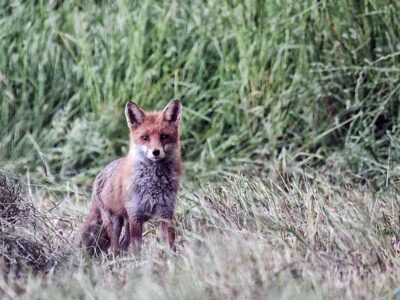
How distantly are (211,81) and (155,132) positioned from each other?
2581 millimetres

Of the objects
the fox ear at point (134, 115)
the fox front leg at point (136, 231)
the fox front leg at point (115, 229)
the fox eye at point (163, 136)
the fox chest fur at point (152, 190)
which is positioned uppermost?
the fox ear at point (134, 115)

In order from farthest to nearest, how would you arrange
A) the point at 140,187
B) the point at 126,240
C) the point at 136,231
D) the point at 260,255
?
the point at 126,240 → the point at 140,187 → the point at 136,231 → the point at 260,255

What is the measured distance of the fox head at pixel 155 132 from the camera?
20.7 feet

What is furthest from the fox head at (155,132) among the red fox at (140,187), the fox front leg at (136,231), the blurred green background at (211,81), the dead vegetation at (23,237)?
the blurred green background at (211,81)

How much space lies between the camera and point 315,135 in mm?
8430

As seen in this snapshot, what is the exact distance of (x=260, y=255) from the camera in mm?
5344

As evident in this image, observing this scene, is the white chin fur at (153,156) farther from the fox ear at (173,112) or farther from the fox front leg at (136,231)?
the fox front leg at (136,231)

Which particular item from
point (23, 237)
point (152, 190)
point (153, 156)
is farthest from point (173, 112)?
point (23, 237)

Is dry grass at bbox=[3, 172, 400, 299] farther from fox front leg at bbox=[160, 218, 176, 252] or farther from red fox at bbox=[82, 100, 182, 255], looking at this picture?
red fox at bbox=[82, 100, 182, 255]

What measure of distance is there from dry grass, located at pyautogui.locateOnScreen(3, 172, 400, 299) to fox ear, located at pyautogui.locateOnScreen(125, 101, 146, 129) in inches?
22.4

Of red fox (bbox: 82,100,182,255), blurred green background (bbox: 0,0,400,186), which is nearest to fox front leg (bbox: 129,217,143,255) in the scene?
red fox (bbox: 82,100,182,255)

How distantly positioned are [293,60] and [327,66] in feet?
1.18

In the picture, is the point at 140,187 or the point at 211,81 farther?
the point at 211,81

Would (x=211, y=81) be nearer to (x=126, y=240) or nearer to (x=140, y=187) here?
(x=126, y=240)
